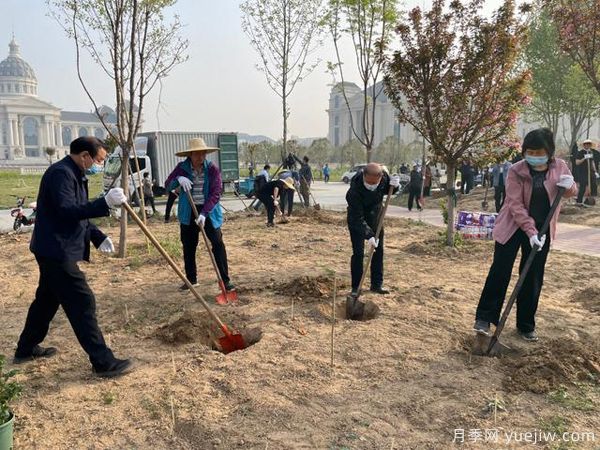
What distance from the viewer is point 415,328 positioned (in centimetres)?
405

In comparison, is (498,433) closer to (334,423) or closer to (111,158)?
(334,423)

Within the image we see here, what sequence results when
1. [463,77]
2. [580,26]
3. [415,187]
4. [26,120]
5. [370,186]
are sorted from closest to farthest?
[370,186] < [463,77] < [580,26] < [415,187] < [26,120]

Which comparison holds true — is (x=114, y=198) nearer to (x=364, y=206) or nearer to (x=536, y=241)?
(x=364, y=206)

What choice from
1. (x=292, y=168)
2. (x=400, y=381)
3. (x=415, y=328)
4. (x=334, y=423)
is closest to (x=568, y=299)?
(x=415, y=328)

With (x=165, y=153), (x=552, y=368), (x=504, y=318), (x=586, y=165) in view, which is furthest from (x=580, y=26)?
(x=165, y=153)

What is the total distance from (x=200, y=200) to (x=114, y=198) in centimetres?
208

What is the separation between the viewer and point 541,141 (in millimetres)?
3580

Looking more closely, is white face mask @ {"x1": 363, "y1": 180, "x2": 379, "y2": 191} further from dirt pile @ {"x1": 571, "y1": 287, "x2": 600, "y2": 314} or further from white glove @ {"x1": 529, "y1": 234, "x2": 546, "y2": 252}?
dirt pile @ {"x1": 571, "y1": 287, "x2": 600, "y2": 314}

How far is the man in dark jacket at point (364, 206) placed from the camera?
15.1 ft

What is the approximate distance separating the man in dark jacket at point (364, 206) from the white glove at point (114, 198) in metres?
2.29

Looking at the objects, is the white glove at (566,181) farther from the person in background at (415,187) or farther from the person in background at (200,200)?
the person in background at (415,187)

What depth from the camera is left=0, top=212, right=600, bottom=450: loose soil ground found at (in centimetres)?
266

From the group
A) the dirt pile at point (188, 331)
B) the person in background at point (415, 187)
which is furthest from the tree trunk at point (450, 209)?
the person in background at point (415, 187)

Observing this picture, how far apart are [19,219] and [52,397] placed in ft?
26.8
